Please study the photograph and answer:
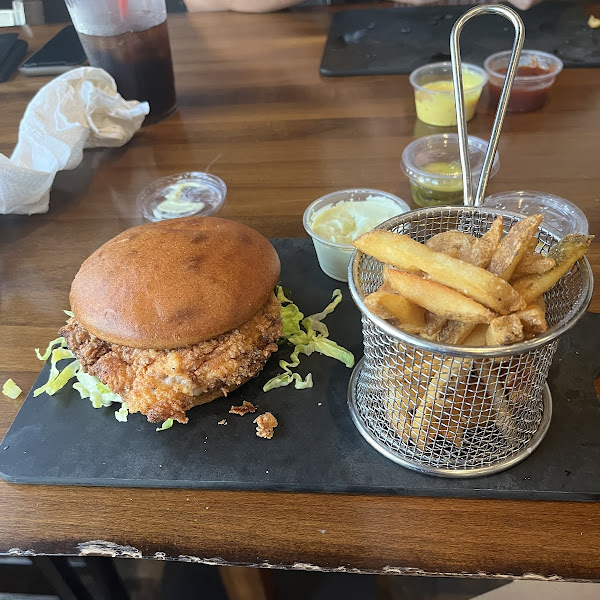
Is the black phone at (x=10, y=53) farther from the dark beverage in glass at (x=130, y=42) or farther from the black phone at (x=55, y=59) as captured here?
the dark beverage in glass at (x=130, y=42)

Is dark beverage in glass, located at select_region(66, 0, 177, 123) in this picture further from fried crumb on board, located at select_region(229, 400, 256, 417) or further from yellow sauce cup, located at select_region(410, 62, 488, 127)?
fried crumb on board, located at select_region(229, 400, 256, 417)

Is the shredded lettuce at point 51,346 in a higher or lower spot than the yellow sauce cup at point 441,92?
lower

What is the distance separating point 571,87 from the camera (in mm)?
2361

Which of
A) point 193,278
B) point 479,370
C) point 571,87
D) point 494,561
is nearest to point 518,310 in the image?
point 479,370

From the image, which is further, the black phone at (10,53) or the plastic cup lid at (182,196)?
the black phone at (10,53)

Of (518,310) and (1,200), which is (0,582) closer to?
(1,200)

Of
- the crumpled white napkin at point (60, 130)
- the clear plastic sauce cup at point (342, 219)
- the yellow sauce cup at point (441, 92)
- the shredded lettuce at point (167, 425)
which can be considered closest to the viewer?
the shredded lettuce at point (167, 425)

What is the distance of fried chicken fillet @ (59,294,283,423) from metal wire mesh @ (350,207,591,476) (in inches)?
10.2

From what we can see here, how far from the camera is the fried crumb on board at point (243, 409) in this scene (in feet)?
4.19

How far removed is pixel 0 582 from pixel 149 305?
1.34 m

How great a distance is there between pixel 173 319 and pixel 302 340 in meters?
0.33

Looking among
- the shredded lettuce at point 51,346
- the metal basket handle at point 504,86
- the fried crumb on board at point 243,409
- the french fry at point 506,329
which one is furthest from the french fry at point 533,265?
the shredded lettuce at point 51,346

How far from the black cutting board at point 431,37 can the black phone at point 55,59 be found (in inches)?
46.8

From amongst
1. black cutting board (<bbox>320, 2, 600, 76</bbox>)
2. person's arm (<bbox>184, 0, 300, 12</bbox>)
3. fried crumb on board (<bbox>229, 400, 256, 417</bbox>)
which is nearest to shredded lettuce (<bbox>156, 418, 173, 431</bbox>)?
fried crumb on board (<bbox>229, 400, 256, 417</bbox>)
